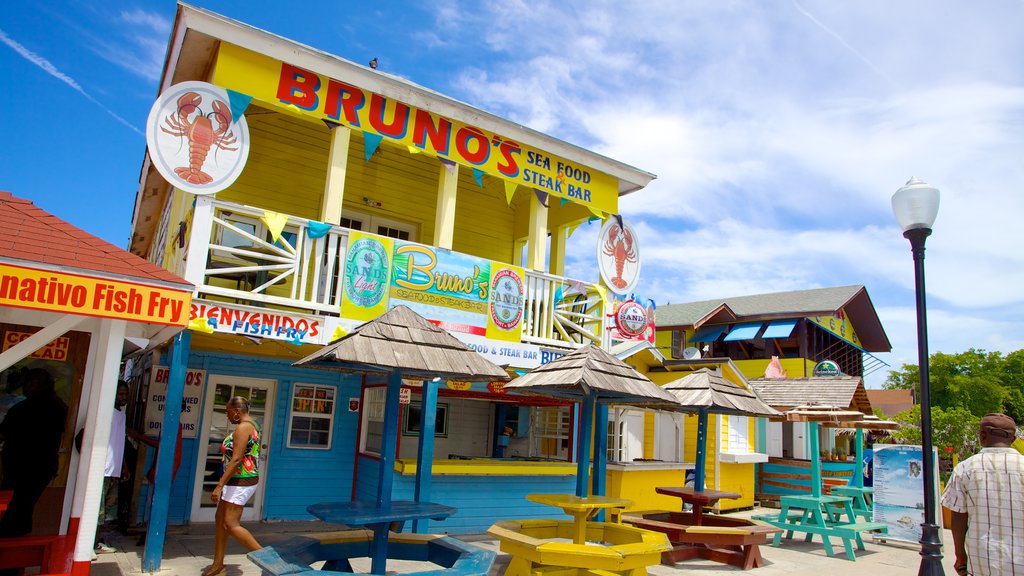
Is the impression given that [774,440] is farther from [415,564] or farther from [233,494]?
[233,494]

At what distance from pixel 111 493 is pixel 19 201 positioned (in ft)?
14.7

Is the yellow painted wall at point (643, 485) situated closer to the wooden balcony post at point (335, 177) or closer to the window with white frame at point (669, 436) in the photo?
the window with white frame at point (669, 436)

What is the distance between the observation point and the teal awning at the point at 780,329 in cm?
2795

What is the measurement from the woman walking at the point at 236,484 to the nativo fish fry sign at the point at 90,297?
143 cm

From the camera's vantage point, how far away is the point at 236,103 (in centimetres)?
789

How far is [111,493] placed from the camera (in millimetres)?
8703

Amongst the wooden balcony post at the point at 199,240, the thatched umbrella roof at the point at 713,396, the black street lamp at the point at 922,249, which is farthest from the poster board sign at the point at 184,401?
the black street lamp at the point at 922,249

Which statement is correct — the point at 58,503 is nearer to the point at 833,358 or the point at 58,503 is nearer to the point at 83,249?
the point at 83,249

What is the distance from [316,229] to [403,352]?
Result: 10.7 feet

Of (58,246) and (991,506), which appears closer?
(991,506)

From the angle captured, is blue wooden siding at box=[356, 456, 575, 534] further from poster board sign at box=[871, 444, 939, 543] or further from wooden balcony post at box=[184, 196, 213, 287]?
poster board sign at box=[871, 444, 939, 543]

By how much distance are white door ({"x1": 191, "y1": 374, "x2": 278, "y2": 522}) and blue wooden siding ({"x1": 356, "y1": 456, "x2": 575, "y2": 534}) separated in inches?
59.4

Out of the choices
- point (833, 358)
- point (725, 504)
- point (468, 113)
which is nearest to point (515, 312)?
point (468, 113)

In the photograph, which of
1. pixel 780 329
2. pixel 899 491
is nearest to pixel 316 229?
pixel 899 491
